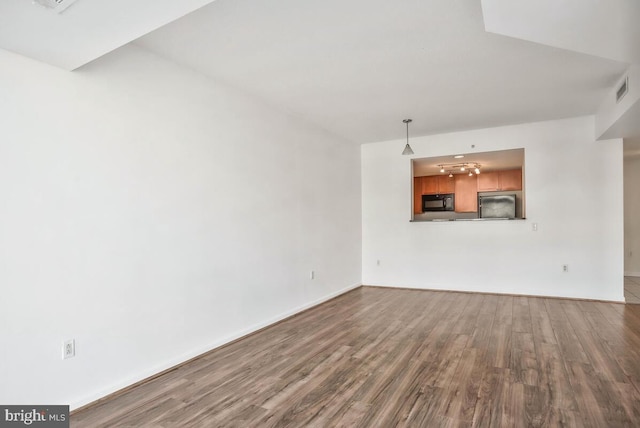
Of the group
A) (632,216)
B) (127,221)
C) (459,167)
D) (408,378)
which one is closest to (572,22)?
(408,378)

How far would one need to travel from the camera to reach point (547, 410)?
6.74 ft

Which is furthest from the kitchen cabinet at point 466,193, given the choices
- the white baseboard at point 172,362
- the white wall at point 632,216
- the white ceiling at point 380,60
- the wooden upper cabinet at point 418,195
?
the white baseboard at point 172,362

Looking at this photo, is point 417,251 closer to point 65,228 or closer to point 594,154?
point 594,154

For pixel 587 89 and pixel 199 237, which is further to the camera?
pixel 587 89

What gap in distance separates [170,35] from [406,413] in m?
2.92

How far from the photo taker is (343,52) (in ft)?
9.22

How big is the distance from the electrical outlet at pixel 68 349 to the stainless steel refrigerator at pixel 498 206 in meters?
5.89

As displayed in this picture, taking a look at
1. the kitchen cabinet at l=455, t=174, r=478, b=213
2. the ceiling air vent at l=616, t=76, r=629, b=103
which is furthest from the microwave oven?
the ceiling air vent at l=616, t=76, r=629, b=103

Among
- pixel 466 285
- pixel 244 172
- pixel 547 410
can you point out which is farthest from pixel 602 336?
pixel 244 172

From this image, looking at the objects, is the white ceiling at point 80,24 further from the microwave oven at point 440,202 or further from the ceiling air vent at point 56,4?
the microwave oven at point 440,202

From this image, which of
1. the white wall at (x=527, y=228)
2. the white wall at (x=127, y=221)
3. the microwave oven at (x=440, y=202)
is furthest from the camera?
the microwave oven at (x=440, y=202)

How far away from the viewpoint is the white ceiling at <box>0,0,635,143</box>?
176 centimetres

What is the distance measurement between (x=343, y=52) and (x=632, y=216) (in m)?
7.19

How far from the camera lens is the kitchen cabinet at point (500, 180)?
282 inches
